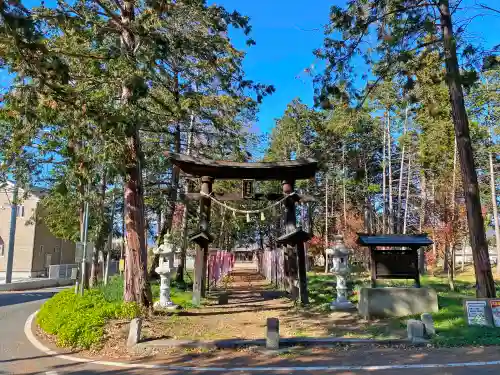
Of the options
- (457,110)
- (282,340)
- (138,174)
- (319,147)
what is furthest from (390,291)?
(319,147)

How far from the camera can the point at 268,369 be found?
282 inches

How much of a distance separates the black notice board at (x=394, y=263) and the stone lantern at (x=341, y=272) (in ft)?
3.27

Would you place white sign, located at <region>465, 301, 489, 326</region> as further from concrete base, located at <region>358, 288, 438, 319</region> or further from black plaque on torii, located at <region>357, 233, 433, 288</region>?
black plaque on torii, located at <region>357, 233, 433, 288</region>

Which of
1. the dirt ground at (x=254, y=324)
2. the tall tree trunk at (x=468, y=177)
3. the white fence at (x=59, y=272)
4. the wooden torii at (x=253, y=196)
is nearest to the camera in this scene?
the dirt ground at (x=254, y=324)

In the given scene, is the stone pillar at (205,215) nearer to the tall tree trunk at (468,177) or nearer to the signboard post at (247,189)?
the signboard post at (247,189)

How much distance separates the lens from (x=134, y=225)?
1130 centimetres

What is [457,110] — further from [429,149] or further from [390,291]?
[429,149]

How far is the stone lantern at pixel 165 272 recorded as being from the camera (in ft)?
41.0

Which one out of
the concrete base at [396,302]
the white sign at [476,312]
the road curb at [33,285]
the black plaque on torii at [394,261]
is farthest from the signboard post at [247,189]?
the road curb at [33,285]

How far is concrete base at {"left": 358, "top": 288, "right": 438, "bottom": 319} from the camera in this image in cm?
1161

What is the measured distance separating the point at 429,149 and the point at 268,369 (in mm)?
23629

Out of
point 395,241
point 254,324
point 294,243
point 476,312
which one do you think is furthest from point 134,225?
point 476,312

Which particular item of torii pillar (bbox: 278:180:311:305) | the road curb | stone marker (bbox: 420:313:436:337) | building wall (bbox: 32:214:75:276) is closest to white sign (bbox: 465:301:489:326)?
stone marker (bbox: 420:313:436:337)

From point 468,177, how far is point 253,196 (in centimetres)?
755
